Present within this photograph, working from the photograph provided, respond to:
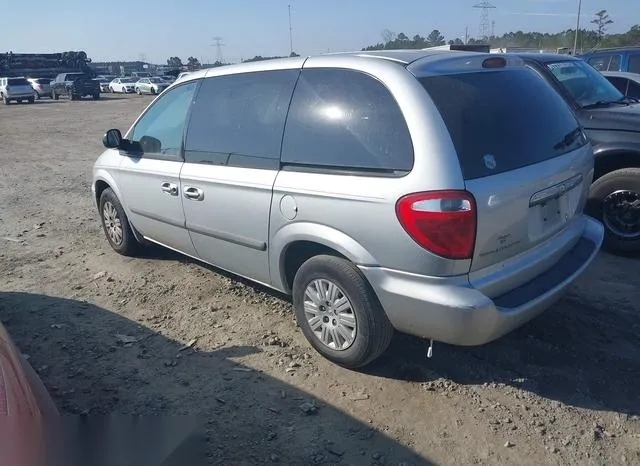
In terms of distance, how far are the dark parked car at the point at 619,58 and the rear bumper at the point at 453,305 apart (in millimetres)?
9148

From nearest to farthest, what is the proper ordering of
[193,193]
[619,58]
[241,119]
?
[241,119], [193,193], [619,58]

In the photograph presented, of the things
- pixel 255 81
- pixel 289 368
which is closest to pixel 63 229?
pixel 255 81

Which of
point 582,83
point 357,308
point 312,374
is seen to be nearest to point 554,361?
point 357,308

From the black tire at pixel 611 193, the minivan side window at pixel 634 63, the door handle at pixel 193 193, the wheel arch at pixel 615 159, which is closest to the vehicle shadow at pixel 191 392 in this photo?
the door handle at pixel 193 193

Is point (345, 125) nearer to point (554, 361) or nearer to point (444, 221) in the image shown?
point (444, 221)

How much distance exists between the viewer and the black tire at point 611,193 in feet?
16.9

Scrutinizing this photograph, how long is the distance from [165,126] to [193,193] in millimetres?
908

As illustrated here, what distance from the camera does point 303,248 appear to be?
3631 mm

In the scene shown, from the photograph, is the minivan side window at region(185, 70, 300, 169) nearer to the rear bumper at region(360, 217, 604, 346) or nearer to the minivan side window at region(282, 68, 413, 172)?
the minivan side window at region(282, 68, 413, 172)

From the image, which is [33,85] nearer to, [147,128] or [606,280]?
[147,128]

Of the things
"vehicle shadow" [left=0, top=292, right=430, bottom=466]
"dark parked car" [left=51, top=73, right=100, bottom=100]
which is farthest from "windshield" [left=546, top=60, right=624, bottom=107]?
"dark parked car" [left=51, top=73, right=100, bottom=100]

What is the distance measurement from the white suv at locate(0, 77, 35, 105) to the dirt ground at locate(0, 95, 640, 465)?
38.0m

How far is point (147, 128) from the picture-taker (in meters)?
5.07

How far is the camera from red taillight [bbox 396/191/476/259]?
282cm
